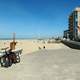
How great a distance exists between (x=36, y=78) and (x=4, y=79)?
1.34 metres

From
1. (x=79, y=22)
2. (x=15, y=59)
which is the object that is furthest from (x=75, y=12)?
(x=15, y=59)

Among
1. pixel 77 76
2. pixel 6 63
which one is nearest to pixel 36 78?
pixel 77 76

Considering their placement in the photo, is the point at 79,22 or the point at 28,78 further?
the point at 79,22

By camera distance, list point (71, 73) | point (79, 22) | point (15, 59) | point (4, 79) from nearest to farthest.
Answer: point (4, 79), point (71, 73), point (15, 59), point (79, 22)

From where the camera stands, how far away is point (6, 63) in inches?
476

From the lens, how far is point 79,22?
81.6m

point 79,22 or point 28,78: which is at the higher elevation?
point 79,22

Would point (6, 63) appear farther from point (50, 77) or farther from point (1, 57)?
point (50, 77)

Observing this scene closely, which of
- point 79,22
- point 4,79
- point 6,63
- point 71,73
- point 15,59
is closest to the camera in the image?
point 4,79

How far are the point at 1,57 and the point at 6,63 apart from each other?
79 centimetres

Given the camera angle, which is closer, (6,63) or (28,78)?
(28,78)

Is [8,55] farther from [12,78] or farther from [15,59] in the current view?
[12,78]

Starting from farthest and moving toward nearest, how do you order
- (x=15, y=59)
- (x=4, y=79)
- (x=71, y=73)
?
1. (x=15, y=59)
2. (x=71, y=73)
3. (x=4, y=79)

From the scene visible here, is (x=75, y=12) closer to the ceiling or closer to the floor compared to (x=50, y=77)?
closer to the ceiling
